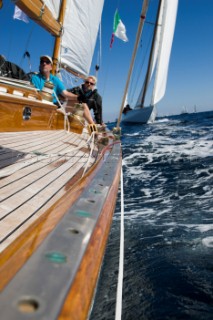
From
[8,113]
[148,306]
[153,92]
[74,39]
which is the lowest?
[148,306]

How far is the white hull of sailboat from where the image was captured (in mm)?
28172

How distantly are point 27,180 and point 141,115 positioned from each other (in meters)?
27.8

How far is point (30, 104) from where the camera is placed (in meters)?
4.02

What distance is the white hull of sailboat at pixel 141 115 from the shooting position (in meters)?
28.2

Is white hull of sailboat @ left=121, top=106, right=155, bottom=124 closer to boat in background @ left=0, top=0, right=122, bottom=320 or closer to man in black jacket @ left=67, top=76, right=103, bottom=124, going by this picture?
man in black jacket @ left=67, top=76, right=103, bottom=124

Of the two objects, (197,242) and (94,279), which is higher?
(94,279)

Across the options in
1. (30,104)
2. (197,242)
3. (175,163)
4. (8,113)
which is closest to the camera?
(197,242)

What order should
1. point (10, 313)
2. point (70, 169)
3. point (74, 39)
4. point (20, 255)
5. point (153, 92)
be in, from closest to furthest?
1. point (10, 313)
2. point (20, 255)
3. point (70, 169)
4. point (74, 39)
5. point (153, 92)

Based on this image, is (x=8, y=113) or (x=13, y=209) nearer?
(x=13, y=209)

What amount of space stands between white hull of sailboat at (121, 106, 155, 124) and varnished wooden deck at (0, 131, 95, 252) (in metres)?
25.7

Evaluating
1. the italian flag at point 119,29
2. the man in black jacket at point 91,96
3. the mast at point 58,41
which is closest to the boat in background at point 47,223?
the man in black jacket at point 91,96

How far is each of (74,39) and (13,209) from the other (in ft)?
25.7

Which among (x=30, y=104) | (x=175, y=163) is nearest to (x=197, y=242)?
(x=30, y=104)

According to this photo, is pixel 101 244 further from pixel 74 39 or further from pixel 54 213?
pixel 74 39
